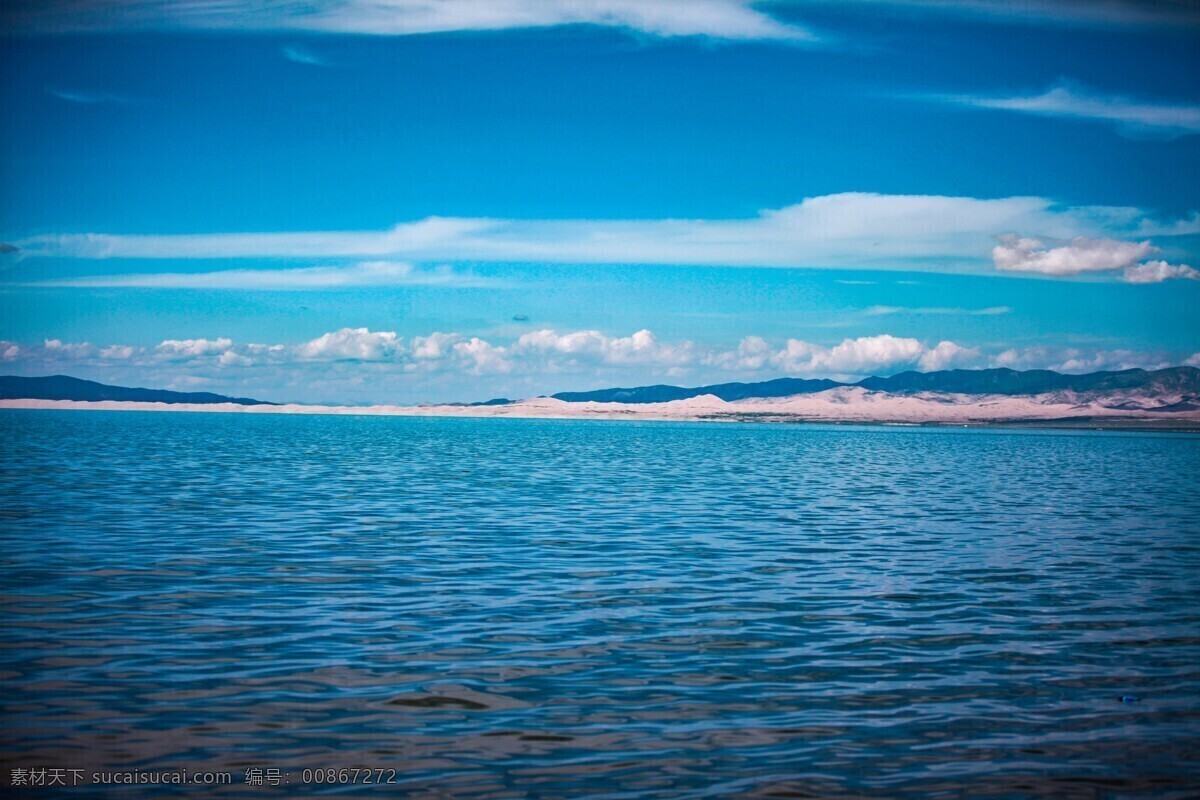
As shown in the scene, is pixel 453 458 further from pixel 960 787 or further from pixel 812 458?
pixel 960 787

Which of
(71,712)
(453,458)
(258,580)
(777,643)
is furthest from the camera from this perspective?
(453,458)

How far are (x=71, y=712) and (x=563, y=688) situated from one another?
5952 mm

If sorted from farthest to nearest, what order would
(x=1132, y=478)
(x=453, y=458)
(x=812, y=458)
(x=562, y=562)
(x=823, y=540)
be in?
1. (x=812, y=458)
2. (x=453, y=458)
3. (x=1132, y=478)
4. (x=823, y=540)
5. (x=562, y=562)

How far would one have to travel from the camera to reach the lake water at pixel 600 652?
1033 centimetres

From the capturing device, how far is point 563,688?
41.9 feet

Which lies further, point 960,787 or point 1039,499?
point 1039,499

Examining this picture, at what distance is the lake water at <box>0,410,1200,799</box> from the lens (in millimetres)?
10328

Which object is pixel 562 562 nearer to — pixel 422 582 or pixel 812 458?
pixel 422 582

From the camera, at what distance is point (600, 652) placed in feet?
48.1

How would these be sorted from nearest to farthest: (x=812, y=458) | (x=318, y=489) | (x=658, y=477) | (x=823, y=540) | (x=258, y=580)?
(x=258, y=580)
(x=823, y=540)
(x=318, y=489)
(x=658, y=477)
(x=812, y=458)

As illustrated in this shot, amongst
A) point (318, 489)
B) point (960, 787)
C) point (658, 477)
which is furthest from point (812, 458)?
point (960, 787)

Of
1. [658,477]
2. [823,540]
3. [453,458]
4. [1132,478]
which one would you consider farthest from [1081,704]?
[453,458]

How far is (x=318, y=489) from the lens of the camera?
41219 mm

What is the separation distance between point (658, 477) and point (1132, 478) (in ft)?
103
